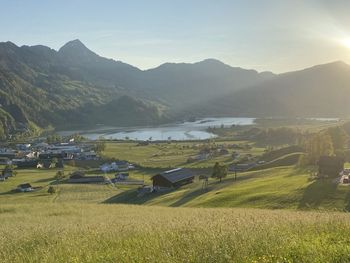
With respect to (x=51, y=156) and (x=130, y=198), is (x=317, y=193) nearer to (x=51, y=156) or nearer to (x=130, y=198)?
(x=130, y=198)

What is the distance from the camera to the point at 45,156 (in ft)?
611

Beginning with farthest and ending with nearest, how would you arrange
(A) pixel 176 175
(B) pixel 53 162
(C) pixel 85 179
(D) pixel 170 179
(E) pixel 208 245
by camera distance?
(B) pixel 53 162
(C) pixel 85 179
(A) pixel 176 175
(D) pixel 170 179
(E) pixel 208 245

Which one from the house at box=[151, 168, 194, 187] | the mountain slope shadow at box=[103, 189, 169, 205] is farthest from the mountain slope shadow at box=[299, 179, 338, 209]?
the house at box=[151, 168, 194, 187]

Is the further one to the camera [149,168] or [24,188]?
[149,168]

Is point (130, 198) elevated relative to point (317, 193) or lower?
lower

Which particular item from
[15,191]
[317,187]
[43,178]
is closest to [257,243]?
[317,187]

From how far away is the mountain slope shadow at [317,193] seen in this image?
4797 cm

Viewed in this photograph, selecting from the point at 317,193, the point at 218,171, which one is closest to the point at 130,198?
the point at 218,171

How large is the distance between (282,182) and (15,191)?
66467mm

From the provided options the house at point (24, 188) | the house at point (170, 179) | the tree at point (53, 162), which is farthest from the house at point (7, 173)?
the house at point (170, 179)

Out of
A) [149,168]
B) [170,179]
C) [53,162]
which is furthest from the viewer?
[53,162]

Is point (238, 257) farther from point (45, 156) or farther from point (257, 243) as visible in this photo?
point (45, 156)

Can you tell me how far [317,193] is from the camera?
169ft

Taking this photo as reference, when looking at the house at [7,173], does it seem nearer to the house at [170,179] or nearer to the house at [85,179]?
the house at [85,179]
